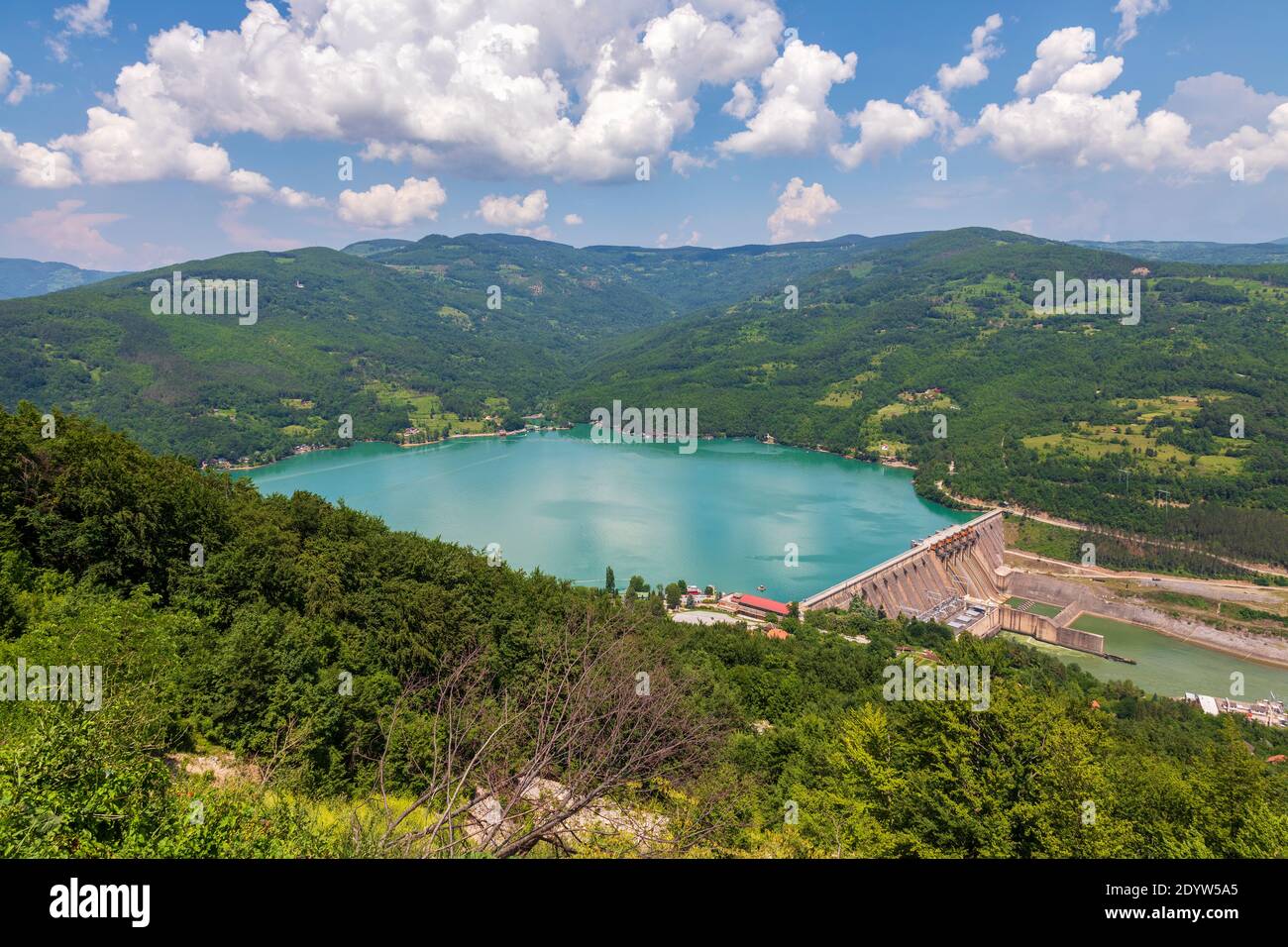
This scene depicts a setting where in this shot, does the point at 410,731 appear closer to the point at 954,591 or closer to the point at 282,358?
the point at 954,591

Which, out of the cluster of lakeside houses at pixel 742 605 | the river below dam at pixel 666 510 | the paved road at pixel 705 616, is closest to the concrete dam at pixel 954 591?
the cluster of lakeside houses at pixel 742 605

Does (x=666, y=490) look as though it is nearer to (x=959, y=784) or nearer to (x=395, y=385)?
(x=959, y=784)

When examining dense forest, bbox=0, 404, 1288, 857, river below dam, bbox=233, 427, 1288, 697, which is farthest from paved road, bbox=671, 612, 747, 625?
dense forest, bbox=0, 404, 1288, 857

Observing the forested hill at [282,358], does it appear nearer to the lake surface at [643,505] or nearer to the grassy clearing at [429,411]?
the grassy clearing at [429,411]

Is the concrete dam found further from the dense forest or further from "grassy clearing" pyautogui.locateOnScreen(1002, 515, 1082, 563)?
the dense forest

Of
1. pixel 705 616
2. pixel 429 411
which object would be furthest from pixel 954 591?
pixel 429 411
